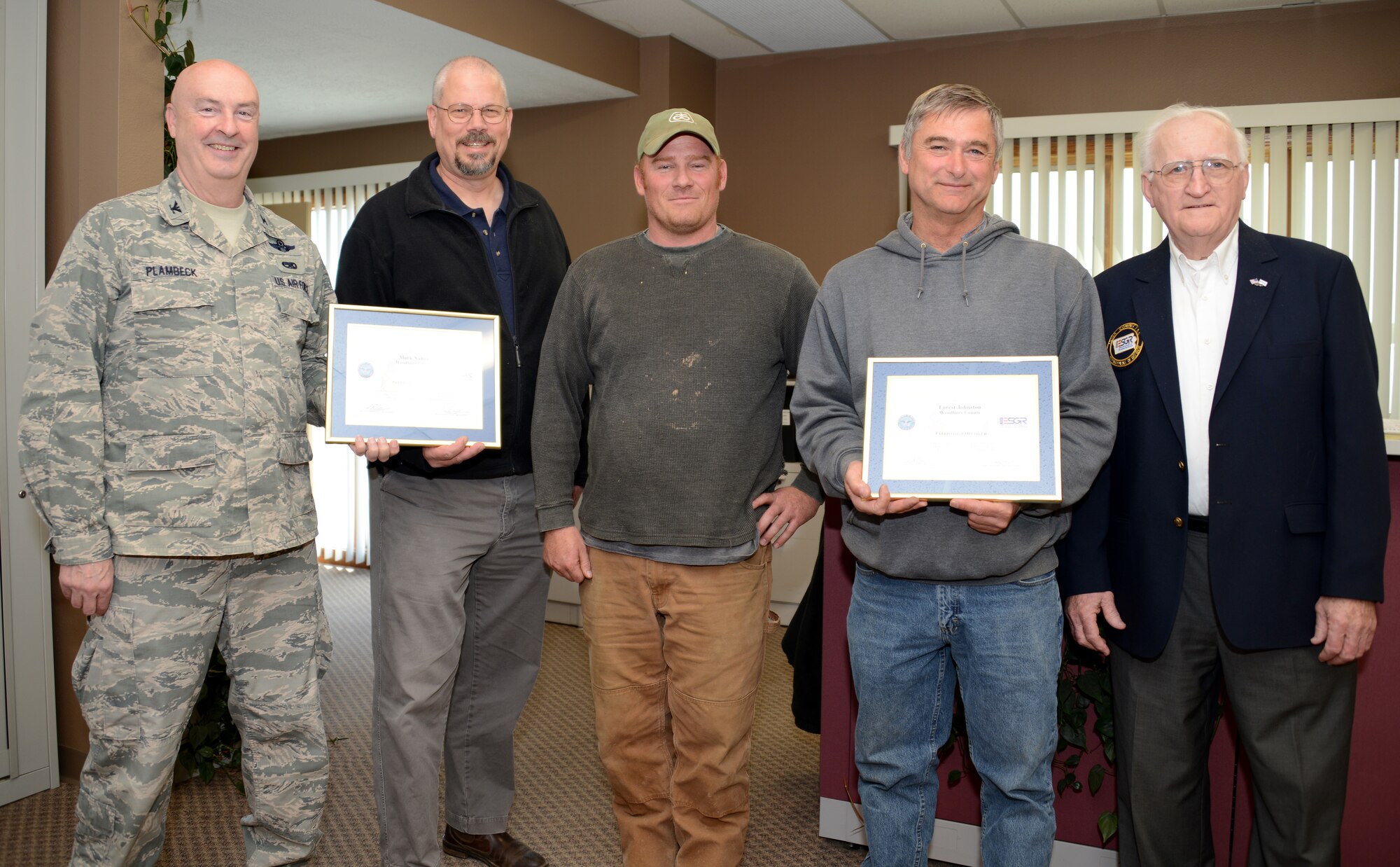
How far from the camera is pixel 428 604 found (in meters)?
2.24

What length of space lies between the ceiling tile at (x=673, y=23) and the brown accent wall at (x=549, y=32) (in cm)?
8

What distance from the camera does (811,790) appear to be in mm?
3078

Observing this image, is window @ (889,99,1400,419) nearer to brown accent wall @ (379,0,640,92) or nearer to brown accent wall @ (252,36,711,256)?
brown accent wall @ (252,36,711,256)

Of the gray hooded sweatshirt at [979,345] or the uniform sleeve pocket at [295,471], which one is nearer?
the gray hooded sweatshirt at [979,345]

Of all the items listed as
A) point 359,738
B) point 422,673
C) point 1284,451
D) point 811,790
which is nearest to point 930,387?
point 1284,451

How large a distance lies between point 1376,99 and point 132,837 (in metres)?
5.36

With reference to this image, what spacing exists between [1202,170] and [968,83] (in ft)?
12.3

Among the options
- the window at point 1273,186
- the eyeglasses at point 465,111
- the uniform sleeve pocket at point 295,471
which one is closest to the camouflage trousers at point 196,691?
the uniform sleeve pocket at point 295,471

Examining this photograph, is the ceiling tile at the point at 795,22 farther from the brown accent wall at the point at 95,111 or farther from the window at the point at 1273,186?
the brown accent wall at the point at 95,111

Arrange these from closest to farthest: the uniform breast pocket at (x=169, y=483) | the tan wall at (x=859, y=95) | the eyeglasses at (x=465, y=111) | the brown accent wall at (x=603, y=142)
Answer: the uniform breast pocket at (x=169, y=483) < the eyeglasses at (x=465, y=111) < the tan wall at (x=859, y=95) < the brown accent wall at (x=603, y=142)

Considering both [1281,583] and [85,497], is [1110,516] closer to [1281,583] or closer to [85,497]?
[1281,583]

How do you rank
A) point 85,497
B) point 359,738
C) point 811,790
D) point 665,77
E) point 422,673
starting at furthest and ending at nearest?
Answer: 1. point 665,77
2. point 359,738
3. point 811,790
4. point 422,673
5. point 85,497

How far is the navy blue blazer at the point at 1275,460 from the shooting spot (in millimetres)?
1752

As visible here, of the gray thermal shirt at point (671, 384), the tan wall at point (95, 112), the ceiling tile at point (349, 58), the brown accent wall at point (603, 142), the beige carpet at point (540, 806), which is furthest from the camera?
the brown accent wall at point (603, 142)
